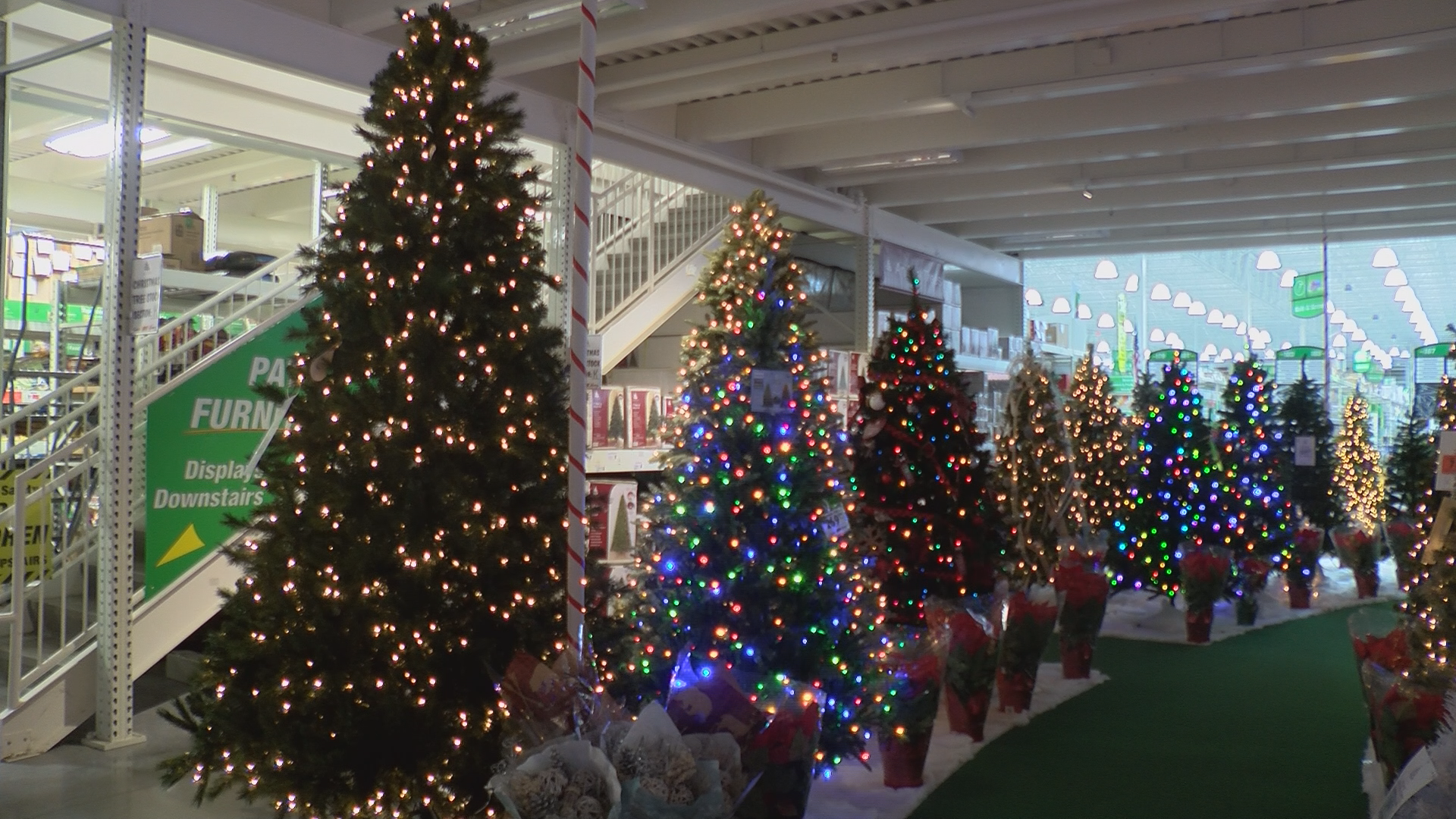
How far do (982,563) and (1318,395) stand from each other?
27.2 feet

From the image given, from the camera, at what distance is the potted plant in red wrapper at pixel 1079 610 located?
584cm

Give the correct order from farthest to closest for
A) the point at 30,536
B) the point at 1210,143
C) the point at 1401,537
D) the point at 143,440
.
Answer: the point at 1401,537
the point at 1210,143
the point at 30,536
the point at 143,440

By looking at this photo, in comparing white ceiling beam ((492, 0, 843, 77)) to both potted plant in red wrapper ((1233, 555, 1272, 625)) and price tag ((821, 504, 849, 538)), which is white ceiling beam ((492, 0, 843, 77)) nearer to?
price tag ((821, 504, 849, 538))

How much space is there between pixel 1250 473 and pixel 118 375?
7.94 m

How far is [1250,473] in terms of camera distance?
882cm

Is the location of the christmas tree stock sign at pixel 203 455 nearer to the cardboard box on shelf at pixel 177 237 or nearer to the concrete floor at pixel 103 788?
the concrete floor at pixel 103 788

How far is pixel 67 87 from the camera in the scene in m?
5.76

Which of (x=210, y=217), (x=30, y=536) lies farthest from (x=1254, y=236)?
(x=30, y=536)

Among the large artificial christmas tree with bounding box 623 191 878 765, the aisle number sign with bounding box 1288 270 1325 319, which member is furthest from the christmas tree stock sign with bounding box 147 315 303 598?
the aisle number sign with bounding box 1288 270 1325 319

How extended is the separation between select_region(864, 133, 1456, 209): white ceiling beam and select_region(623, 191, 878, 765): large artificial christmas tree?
6.15m

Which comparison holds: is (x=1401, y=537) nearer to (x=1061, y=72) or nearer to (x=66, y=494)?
(x=1061, y=72)

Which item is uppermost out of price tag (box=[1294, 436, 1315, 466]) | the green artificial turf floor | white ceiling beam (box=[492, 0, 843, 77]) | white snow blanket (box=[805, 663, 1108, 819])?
white ceiling beam (box=[492, 0, 843, 77])

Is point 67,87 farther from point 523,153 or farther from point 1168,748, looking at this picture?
point 1168,748

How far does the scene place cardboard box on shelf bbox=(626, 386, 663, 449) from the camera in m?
7.33
